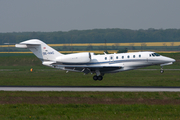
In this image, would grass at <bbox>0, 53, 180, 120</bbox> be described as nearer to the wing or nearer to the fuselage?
the wing

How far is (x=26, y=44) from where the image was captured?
116 ft

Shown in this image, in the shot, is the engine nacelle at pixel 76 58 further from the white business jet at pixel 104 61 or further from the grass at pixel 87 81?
the grass at pixel 87 81

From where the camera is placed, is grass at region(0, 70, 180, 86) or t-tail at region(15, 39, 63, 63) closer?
grass at region(0, 70, 180, 86)

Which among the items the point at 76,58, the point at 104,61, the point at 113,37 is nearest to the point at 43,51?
the point at 76,58

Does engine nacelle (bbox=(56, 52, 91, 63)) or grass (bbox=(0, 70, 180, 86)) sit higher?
engine nacelle (bbox=(56, 52, 91, 63))

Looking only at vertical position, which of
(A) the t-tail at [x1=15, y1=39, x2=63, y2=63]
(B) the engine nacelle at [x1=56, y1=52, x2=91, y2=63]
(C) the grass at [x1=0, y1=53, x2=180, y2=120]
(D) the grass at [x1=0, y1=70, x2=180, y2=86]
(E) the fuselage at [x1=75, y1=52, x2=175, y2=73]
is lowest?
(D) the grass at [x1=0, y1=70, x2=180, y2=86]
